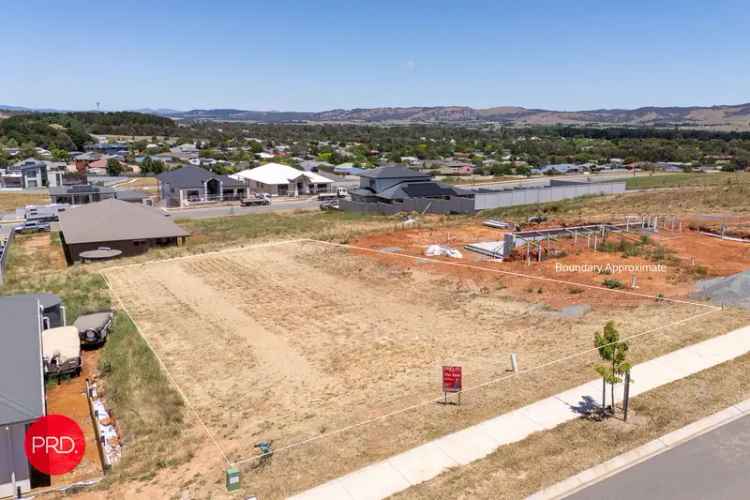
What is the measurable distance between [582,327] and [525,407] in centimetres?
834

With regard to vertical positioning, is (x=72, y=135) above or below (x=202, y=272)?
above

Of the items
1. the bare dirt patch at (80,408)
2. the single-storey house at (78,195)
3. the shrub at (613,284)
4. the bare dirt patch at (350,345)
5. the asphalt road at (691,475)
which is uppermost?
the single-storey house at (78,195)

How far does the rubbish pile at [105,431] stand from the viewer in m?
15.0

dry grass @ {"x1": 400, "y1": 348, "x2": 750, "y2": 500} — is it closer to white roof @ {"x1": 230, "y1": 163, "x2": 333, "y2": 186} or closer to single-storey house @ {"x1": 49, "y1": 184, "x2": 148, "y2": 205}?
single-storey house @ {"x1": 49, "y1": 184, "x2": 148, "y2": 205}

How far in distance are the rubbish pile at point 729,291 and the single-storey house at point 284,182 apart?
58.9 meters

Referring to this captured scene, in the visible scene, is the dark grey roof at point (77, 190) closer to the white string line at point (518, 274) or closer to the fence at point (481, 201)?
the fence at point (481, 201)

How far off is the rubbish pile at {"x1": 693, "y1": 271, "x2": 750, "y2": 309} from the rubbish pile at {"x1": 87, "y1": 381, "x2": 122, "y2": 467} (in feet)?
74.5

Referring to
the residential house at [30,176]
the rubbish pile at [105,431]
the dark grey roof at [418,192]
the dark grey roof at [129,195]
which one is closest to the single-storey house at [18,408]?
the rubbish pile at [105,431]

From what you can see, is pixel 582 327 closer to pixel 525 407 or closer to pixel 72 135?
pixel 525 407

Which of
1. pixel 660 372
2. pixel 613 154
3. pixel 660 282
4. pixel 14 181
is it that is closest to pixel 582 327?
pixel 660 372

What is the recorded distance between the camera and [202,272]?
1423 inches

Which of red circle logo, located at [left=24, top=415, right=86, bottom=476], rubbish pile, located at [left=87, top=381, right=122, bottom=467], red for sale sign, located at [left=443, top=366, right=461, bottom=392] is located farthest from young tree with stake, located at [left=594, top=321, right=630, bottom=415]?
red circle logo, located at [left=24, top=415, right=86, bottom=476]

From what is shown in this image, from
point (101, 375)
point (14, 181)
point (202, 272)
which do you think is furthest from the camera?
point (14, 181)

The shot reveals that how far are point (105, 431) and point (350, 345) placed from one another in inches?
366
